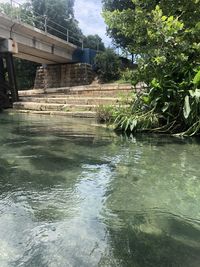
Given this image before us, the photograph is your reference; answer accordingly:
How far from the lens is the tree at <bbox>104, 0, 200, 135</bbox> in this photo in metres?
8.52

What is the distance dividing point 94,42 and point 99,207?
33.8 m

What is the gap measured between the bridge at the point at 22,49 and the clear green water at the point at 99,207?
1338 cm

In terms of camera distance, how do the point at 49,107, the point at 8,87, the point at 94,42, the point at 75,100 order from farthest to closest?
the point at 94,42, the point at 8,87, the point at 75,100, the point at 49,107

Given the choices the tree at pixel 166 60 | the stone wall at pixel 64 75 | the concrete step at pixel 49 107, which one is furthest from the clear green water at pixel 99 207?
the stone wall at pixel 64 75

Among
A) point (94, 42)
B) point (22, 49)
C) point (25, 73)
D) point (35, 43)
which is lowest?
point (25, 73)

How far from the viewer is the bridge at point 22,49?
19.3 meters

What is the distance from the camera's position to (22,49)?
78.8ft

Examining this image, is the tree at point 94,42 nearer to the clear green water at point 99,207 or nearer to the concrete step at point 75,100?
the concrete step at point 75,100

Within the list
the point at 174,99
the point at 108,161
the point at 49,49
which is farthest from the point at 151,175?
the point at 49,49

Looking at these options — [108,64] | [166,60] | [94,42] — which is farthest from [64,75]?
[166,60]

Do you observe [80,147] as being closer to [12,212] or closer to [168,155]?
[168,155]

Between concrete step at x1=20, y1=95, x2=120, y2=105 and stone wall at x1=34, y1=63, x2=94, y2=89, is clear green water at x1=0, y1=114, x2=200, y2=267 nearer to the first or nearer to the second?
concrete step at x1=20, y1=95, x2=120, y2=105

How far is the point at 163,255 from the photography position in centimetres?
255

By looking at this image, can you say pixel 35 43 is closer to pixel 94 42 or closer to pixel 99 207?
pixel 94 42
